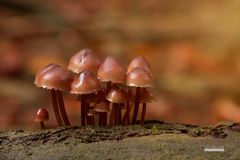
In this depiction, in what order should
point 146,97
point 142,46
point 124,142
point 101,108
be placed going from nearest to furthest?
point 124,142, point 101,108, point 146,97, point 142,46

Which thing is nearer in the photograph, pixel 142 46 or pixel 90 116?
pixel 90 116

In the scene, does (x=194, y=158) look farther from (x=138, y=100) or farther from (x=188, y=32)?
(x=188, y=32)

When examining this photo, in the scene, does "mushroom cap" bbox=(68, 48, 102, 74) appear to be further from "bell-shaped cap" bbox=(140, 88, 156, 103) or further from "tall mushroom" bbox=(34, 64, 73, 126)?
"bell-shaped cap" bbox=(140, 88, 156, 103)

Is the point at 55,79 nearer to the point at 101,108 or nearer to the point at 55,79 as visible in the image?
the point at 55,79

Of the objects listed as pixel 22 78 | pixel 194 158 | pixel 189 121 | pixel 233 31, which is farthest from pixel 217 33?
pixel 194 158

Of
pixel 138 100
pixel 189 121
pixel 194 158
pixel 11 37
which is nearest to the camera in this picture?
pixel 194 158

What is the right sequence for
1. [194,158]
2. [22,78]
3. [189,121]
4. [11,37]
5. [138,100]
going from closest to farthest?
[194,158] < [138,100] < [189,121] < [22,78] < [11,37]

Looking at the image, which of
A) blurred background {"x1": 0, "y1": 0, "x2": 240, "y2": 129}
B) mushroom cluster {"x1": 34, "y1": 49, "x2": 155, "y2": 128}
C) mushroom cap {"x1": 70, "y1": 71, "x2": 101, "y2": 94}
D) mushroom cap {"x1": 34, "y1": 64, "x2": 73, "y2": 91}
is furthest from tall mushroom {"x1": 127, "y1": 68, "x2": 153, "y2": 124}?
blurred background {"x1": 0, "y1": 0, "x2": 240, "y2": 129}

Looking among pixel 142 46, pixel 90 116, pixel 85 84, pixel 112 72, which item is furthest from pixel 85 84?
pixel 142 46
